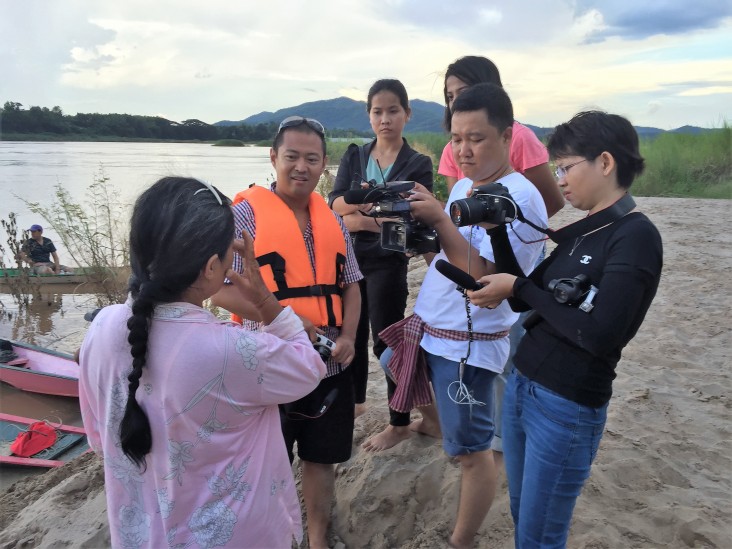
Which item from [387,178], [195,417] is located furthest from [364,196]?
[195,417]

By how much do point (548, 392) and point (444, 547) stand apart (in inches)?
47.0

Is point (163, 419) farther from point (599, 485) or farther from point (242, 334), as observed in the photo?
point (599, 485)

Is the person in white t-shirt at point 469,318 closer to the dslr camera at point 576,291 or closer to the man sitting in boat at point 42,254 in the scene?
the dslr camera at point 576,291

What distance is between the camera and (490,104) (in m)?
2.03

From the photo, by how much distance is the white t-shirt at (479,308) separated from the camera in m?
1.95

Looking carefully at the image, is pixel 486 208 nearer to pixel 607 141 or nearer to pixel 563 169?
pixel 563 169

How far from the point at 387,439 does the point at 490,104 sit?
193 centimetres

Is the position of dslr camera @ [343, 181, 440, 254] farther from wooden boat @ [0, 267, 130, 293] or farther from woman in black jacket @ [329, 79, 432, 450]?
wooden boat @ [0, 267, 130, 293]

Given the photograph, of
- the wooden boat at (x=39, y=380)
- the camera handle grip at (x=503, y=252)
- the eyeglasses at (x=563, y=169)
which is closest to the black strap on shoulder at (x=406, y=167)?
the camera handle grip at (x=503, y=252)

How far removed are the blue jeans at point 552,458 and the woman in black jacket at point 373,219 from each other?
138cm

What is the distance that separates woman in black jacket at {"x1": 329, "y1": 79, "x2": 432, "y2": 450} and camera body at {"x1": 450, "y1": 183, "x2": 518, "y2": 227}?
4.22 ft

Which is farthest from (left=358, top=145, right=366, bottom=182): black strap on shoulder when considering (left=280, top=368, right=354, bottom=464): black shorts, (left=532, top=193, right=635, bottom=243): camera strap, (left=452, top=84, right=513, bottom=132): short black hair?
(left=532, top=193, right=635, bottom=243): camera strap

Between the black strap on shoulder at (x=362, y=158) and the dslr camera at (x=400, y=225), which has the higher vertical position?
the black strap on shoulder at (x=362, y=158)

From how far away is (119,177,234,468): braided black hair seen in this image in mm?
1345
